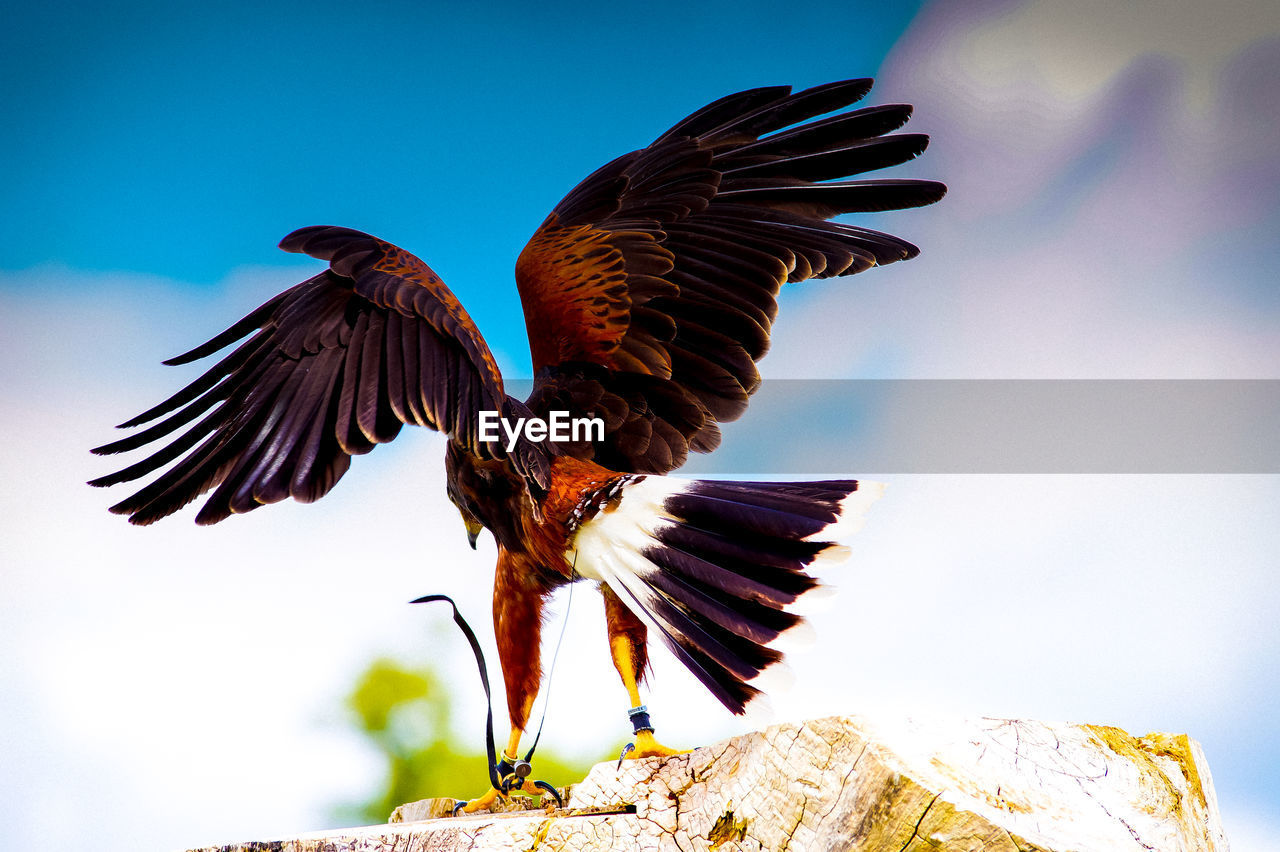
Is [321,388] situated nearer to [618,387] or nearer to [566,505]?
[566,505]

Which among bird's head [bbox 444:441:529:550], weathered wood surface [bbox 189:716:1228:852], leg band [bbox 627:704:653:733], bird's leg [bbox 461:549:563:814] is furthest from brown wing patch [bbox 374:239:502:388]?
weathered wood surface [bbox 189:716:1228:852]

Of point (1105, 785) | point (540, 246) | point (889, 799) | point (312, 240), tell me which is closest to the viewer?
point (889, 799)

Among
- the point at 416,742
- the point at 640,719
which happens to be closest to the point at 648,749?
the point at 640,719

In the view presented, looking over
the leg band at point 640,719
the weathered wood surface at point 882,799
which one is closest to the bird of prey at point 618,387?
the leg band at point 640,719

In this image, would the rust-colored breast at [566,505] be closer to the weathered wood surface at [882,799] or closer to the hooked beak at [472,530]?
the hooked beak at [472,530]

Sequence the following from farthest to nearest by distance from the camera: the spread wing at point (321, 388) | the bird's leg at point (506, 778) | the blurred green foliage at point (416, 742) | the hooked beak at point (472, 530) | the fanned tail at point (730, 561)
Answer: the blurred green foliage at point (416, 742), the hooked beak at point (472, 530), the bird's leg at point (506, 778), the spread wing at point (321, 388), the fanned tail at point (730, 561)

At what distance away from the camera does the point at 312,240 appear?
171 cm

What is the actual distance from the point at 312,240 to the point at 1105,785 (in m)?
1.58

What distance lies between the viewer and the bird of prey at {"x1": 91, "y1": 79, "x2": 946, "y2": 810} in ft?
5.00

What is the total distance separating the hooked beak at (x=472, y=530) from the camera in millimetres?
1993

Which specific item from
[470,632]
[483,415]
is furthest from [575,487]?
[470,632]

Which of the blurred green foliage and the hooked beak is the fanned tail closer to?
the hooked beak

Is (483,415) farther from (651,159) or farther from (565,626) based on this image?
(651,159)

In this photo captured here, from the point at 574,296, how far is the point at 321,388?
62 centimetres
